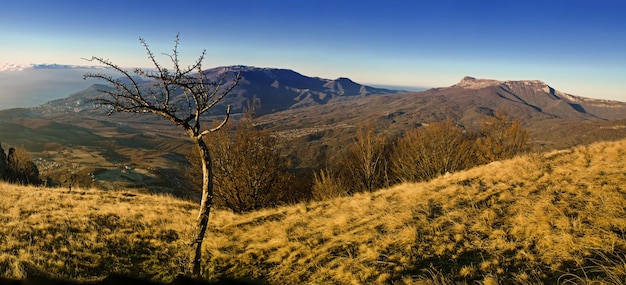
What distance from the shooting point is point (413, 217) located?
36.8ft

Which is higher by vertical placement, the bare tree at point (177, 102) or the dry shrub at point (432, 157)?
the bare tree at point (177, 102)

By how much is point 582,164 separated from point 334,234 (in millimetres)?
13597

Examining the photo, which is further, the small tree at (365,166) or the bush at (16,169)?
the bush at (16,169)

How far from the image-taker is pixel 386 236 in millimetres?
9758

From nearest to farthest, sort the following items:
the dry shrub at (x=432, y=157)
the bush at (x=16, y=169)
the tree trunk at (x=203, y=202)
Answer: the tree trunk at (x=203, y=202), the dry shrub at (x=432, y=157), the bush at (x=16, y=169)

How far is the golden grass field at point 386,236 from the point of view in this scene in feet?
23.8

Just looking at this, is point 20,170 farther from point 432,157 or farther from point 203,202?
point 432,157

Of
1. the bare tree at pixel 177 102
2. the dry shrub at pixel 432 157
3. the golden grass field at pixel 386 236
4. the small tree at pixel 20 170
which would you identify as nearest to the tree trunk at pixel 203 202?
the bare tree at pixel 177 102

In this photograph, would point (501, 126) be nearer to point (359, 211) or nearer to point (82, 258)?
point (359, 211)


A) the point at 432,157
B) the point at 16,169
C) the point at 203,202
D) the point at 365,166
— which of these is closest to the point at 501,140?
the point at 432,157

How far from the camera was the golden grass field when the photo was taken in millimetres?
7262

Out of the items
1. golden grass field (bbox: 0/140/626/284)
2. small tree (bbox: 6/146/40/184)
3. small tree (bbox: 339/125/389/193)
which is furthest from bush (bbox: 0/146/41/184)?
small tree (bbox: 339/125/389/193)

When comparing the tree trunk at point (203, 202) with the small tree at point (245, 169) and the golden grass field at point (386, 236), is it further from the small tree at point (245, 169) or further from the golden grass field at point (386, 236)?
the small tree at point (245, 169)

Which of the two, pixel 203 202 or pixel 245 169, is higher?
pixel 203 202
